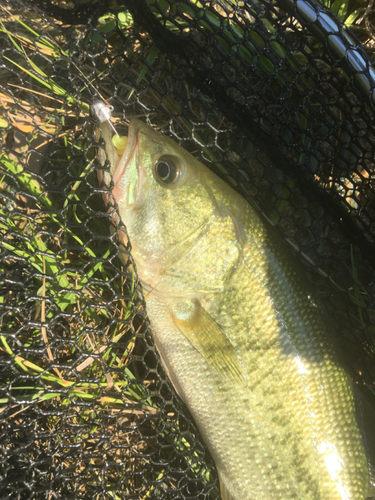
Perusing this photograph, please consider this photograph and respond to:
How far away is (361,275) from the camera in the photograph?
2789 mm

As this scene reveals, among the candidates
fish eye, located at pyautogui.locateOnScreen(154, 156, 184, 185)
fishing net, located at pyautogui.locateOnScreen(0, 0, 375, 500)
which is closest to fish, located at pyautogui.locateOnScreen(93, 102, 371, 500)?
fish eye, located at pyautogui.locateOnScreen(154, 156, 184, 185)

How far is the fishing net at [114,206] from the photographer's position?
2.13 metres

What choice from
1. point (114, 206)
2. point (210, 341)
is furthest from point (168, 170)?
point (210, 341)

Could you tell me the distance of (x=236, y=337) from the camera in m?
2.07

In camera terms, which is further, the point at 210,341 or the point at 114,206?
the point at 210,341

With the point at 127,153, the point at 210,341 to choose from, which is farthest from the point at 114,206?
the point at 210,341

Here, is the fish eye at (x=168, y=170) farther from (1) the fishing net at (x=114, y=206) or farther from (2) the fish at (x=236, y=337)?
(1) the fishing net at (x=114, y=206)

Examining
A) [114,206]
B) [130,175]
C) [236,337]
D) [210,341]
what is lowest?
[210,341]

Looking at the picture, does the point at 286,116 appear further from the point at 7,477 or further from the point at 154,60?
the point at 7,477

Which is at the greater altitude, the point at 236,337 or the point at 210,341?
the point at 236,337

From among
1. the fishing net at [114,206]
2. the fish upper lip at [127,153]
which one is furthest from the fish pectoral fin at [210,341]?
the fish upper lip at [127,153]

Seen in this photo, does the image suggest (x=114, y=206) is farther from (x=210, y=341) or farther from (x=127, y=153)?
(x=210, y=341)

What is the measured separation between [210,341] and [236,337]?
0.48 ft

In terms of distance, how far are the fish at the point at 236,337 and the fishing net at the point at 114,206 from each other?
197 mm
